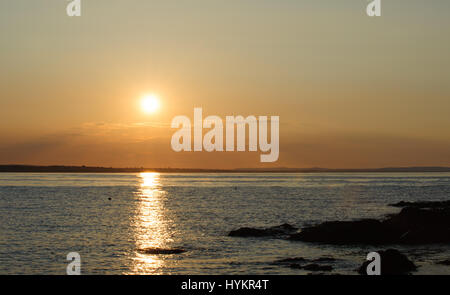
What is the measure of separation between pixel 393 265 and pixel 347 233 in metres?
Answer: 13.2

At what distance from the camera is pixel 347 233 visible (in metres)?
42.3

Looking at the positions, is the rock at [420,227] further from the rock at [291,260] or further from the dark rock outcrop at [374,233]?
→ the rock at [291,260]

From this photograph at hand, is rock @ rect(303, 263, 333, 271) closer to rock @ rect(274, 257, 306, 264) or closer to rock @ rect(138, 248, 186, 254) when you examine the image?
rock @ rect(274, 257, 306, 264)

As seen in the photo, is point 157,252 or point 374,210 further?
point 374,210

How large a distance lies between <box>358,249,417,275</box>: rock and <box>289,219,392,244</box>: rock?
11298 millimetres

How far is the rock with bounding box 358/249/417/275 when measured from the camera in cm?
2876

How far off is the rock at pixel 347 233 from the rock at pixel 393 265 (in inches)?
445

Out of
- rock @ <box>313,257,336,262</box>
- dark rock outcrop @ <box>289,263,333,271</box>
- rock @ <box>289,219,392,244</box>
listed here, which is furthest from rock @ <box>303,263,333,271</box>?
rock @ <box>289,219,392,244</box>

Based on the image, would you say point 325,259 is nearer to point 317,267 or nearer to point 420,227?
point 317,267

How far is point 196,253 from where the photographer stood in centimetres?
3722
